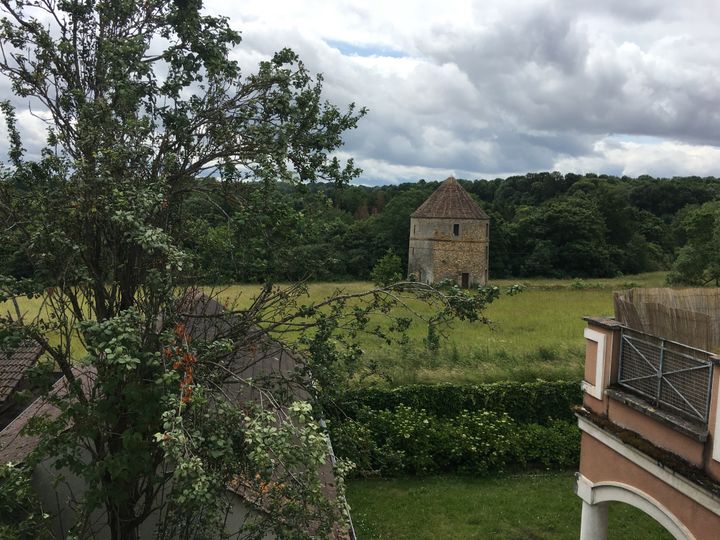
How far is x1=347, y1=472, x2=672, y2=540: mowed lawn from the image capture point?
11.3 meters

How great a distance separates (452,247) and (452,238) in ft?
1.76

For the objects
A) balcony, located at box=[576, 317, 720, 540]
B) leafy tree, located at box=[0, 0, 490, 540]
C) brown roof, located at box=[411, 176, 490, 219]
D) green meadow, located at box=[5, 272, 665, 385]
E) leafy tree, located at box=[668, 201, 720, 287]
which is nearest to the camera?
leafy tree, located at box=[0, 0, 490, 540]

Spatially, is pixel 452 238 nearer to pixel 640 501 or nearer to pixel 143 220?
pixel 640 501

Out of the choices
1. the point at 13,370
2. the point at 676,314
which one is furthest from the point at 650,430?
the point at 13,370

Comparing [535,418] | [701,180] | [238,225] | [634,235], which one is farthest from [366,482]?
[701,180]

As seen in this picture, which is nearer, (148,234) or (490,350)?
(148,234)

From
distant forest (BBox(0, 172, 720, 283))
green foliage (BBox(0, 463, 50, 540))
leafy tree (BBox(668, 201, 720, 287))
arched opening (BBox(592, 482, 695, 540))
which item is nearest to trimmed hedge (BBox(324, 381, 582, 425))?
distant forest (BBox(0, 172, 720, 283))

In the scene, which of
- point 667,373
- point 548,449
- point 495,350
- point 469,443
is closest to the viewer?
point 667,373

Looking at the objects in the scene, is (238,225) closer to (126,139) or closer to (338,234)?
(126,139)

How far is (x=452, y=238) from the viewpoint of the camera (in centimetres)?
3412

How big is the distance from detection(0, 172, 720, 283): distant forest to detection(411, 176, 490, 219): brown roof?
4.71m

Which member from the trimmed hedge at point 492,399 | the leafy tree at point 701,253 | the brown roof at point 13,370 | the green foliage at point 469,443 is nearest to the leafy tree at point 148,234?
the brown roof at point 13,370

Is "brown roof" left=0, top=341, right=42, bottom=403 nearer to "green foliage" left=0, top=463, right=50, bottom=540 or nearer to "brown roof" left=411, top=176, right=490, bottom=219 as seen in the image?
"green foliage" left=0, top=463, right=50, bottom=540

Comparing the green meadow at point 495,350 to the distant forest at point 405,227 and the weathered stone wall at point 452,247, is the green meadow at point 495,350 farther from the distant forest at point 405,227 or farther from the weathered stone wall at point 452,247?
the weathered stone wall at point 452,247
